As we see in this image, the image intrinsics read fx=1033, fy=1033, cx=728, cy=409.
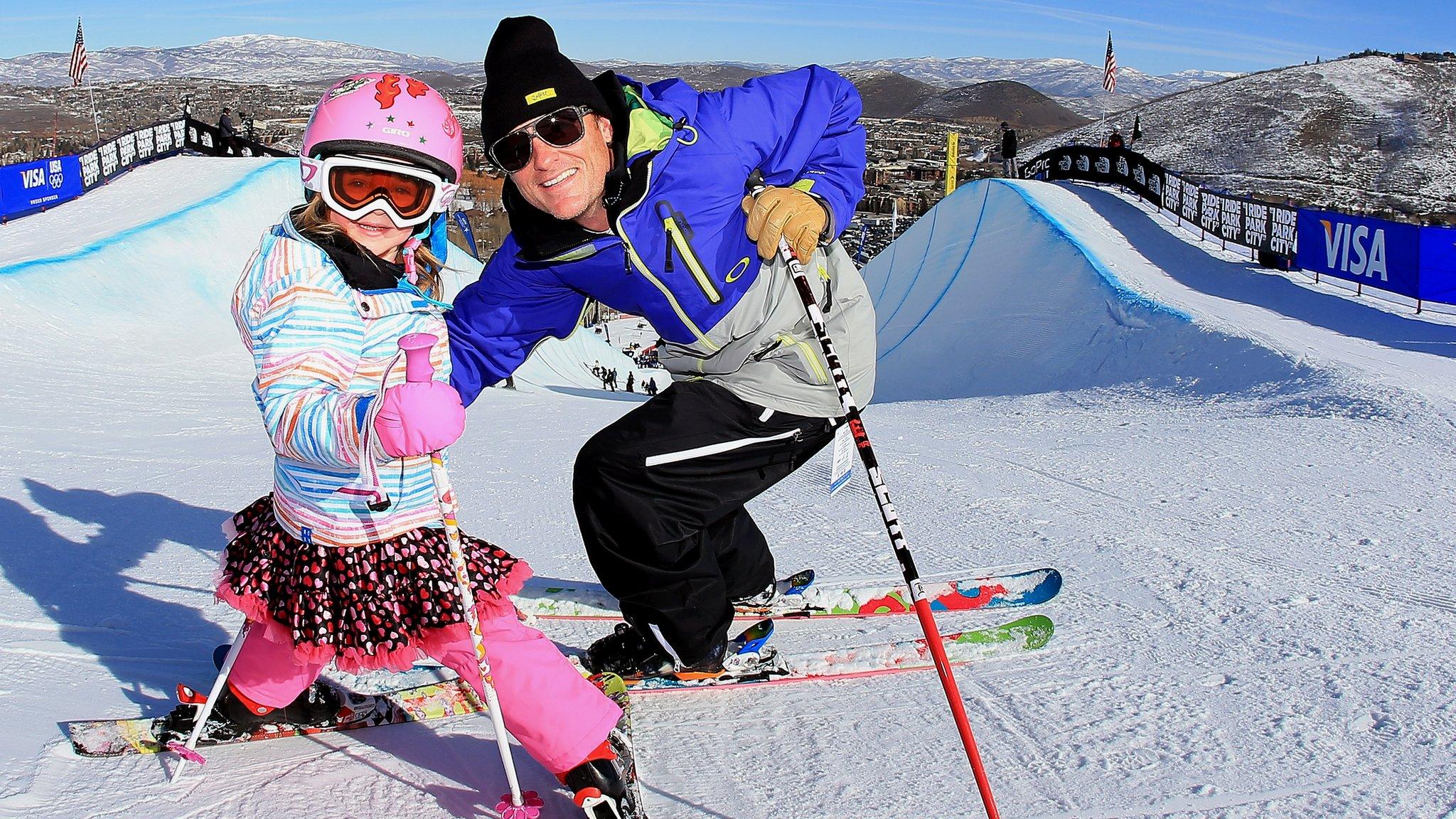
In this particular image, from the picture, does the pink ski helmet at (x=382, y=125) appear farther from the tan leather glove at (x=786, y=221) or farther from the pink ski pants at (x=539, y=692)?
the pink ski pants at (x=539, y=692)

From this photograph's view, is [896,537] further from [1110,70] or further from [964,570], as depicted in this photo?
[1110,70]

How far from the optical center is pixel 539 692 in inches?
78.4

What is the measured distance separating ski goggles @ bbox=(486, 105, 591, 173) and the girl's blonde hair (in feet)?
1.08

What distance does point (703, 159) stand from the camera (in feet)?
8.53

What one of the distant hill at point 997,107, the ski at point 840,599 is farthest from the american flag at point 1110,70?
the distant hill at point 997,107

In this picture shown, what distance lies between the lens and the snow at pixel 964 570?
2229 millimetres

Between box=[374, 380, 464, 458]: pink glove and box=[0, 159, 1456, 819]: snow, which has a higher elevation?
box=[374, 380, 464, 458]: pink glove

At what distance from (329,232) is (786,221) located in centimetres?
104

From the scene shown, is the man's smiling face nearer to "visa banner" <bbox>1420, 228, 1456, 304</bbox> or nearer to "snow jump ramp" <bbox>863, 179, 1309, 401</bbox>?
"snow jump ramp" <bbox>863, 179, 1309, 401</bbox>

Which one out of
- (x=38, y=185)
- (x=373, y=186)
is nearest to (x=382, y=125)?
(x=373, y=186)

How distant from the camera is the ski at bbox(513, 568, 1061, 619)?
3.37 meters

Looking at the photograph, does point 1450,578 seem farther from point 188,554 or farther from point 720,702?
point 188,554

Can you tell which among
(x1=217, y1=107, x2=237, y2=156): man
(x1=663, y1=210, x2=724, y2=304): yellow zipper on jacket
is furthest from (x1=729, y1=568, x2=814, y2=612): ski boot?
(x1=217, y1=107, x2=237, y2=156): man

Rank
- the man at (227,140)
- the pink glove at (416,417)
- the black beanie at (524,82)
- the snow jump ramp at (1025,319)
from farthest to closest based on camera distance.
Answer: the man at (227,140)
the snow jump ramp at (1025,319)
the black beanie at (524,82)
the pink glove at (416,417)
